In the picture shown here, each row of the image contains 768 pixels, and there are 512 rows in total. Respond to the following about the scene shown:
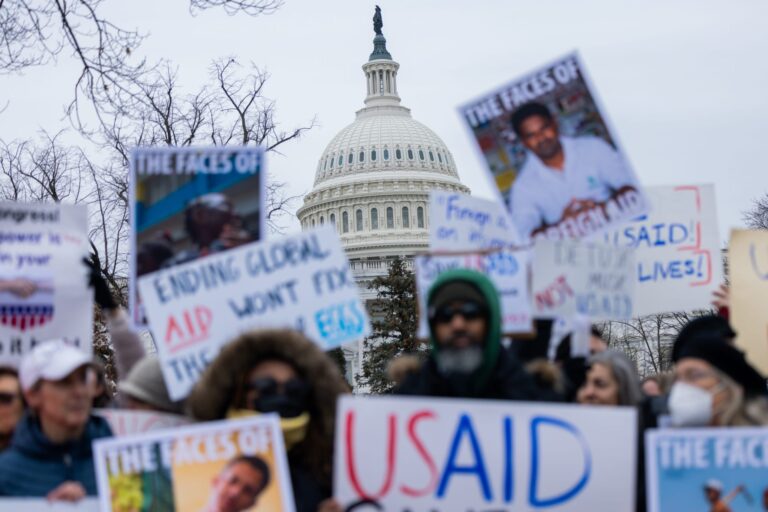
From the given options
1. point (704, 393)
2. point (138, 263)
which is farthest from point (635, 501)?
point (138, 263)

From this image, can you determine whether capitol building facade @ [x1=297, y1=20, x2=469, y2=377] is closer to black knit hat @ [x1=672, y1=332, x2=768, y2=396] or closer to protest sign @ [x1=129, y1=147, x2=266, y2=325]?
protest sign @ [x1=129, y1=147, x2=266, y2=325]

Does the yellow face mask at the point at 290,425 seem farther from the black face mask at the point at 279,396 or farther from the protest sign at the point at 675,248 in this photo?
the protest sign at the point at 675,248

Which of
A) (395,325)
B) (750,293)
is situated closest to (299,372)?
(750,293)

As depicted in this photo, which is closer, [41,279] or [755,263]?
[41,279]

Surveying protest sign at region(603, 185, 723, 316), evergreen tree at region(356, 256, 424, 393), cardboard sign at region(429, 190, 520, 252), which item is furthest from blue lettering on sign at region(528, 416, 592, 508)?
evergreen tree at region(356, 256, 424, 393)

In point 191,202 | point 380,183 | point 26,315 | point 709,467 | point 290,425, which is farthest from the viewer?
point 380,183

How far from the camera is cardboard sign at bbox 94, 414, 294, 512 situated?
3988 millimetres

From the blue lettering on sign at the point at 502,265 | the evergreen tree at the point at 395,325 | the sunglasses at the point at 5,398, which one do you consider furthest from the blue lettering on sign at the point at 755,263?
the evergreen tree at the point at 395,325

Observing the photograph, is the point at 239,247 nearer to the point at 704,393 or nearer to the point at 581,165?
the point at 581,165

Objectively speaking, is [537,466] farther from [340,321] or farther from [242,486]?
[340,321]

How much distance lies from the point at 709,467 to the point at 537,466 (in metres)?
0.49

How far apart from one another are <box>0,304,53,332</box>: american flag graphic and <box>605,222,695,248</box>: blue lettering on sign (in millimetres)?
2872

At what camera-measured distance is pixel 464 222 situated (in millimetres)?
6359

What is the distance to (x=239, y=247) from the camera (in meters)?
5.25
